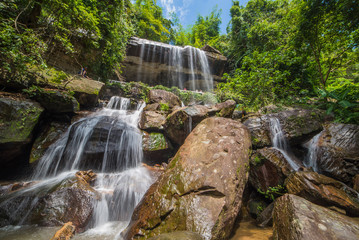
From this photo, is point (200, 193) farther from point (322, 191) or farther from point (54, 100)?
point (54, 100)

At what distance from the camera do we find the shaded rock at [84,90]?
19.9ft

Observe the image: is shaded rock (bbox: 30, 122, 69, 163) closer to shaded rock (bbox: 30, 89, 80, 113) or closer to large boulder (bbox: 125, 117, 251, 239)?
shaded rock (bbox: 30, 89, 80, 113)

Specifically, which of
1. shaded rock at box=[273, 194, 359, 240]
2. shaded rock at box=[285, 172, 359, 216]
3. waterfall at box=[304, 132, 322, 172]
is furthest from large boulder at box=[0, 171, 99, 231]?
waterfall at box=[304, 132, 322, 172]

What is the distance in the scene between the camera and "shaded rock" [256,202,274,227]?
94.1 inches

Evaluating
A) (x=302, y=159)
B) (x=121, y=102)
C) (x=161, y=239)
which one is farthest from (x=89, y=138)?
(x=302, y=159)

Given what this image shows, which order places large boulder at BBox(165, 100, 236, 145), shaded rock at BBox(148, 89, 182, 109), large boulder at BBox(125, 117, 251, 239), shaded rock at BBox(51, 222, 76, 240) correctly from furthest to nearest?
shaded rock at BBox(148, 89, 182, 109) → large boulder at BBox(165, 100, 236, 145) → shaded rock at BBox(51, 222, 76, 240) → large boulder at BBox(125, 117, 251, 239)

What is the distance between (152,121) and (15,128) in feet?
14.2

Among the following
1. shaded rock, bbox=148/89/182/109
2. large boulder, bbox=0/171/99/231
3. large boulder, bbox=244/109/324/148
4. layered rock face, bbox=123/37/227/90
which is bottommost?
large boulder, bbox=0/171/99/231

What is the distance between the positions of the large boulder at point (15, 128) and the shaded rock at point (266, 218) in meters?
6.68

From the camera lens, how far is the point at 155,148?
18.4ft

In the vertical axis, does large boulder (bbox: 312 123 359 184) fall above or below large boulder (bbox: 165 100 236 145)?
below

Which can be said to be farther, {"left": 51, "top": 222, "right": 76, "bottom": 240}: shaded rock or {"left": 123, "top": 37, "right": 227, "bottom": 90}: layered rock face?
{"left": 123, "top": 37, "right": 227, "bottom": 90}: layered rock face

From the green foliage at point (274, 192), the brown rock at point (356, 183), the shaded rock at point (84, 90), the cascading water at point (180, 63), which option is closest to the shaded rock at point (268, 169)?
the green foliage at point (274, 192)

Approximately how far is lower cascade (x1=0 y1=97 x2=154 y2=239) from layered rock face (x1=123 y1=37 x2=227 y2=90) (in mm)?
10639
